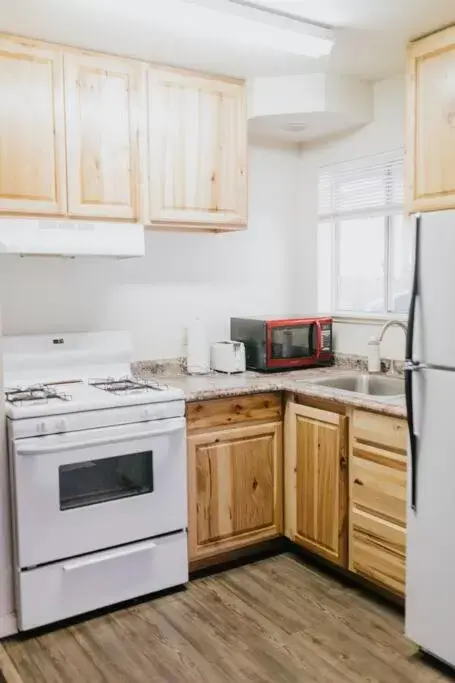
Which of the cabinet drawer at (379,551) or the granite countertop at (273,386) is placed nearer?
the cabinet drawer at (379,551)

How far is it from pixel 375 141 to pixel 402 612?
7.69 ft

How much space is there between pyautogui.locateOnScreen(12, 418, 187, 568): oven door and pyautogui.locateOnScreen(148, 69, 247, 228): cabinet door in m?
1.09

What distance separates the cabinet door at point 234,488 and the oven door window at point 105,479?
0.25 meters

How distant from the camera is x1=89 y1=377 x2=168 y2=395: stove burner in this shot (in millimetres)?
2861

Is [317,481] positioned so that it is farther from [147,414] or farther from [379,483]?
[147,414]

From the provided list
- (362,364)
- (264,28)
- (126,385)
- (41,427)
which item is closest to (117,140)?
(264,28)

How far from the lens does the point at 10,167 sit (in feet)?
8.88

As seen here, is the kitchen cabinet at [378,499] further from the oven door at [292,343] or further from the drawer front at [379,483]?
the oven door at [292,343]

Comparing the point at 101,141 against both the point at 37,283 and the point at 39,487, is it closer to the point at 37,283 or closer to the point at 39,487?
the point at 37,283

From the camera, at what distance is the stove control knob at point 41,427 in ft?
8.16

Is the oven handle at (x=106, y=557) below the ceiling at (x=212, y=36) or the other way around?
below

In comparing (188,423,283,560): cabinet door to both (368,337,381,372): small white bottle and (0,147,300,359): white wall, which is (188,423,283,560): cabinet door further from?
(0,147,300,359): white wall

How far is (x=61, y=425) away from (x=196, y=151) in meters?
1.51

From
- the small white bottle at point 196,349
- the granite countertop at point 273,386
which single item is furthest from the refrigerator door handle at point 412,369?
the small white bottle at point 196,349
